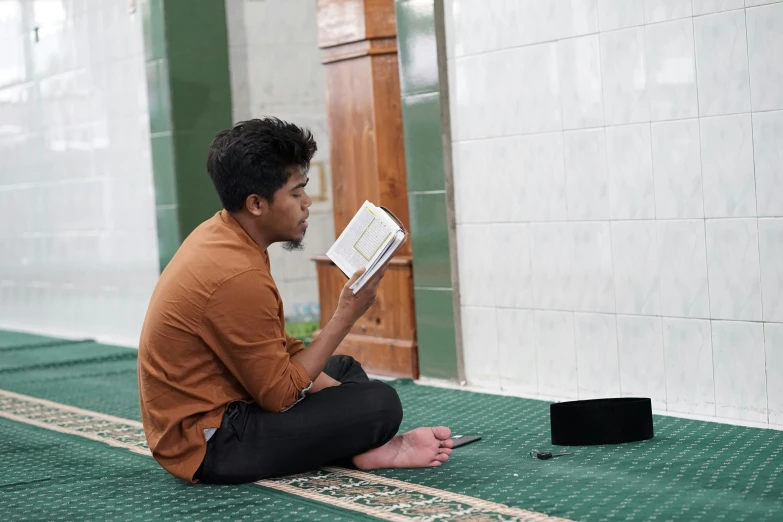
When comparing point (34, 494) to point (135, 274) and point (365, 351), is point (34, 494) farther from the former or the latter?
point (135, 274)

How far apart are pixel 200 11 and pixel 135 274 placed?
72.4 inches

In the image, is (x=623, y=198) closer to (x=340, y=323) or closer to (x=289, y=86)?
(x=340, y=323)

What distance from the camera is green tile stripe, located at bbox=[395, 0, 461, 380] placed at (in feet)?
17.3

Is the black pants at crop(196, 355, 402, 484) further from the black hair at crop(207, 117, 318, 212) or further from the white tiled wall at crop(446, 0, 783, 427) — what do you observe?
the white tiled wall at crop(446, 0, 783, 427)

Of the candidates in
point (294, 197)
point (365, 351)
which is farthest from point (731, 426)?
point (365, 351)

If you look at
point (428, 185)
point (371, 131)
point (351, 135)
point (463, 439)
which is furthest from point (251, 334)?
point (351, 135)

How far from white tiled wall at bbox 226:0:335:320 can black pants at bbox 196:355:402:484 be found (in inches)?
165

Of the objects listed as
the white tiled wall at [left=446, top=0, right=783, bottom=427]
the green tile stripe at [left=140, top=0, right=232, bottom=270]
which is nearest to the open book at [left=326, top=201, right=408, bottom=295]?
the white tiled wall at [left=446, top=0, right=783, bottom=427]

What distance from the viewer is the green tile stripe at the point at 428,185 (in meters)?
5.29

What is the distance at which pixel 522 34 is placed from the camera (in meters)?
4.87

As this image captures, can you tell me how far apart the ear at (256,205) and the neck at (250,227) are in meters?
0.04

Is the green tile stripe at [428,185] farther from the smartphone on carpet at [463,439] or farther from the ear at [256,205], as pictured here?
the ear at [256,205]

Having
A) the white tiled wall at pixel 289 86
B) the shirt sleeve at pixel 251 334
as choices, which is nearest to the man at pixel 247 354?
the shirt sleeve at pixel 251 334

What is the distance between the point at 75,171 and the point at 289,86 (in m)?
1.92
